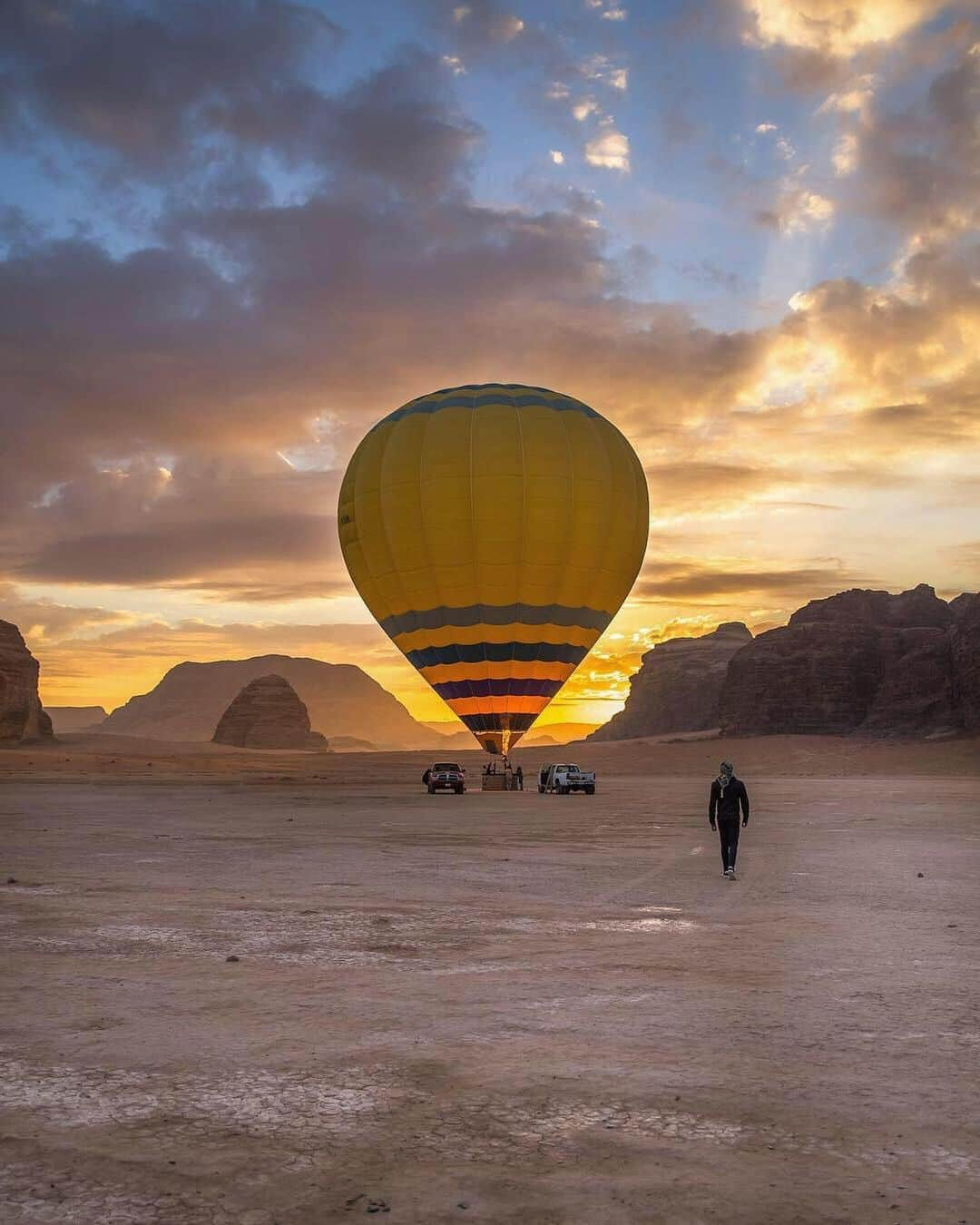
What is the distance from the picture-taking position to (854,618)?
154m

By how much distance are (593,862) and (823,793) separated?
3224 cm

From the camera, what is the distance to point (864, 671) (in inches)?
5512

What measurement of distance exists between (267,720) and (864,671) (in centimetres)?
9609

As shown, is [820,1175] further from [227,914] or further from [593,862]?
[593,862]

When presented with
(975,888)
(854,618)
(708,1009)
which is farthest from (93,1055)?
(854,618)

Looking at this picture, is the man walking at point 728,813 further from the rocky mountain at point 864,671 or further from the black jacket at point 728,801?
the rocky mountain at point 864,671

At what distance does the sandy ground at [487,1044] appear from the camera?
5.18 meters

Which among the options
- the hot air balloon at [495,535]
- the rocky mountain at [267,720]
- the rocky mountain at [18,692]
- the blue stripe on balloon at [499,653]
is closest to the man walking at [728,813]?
the hot air balloon at [495,535]

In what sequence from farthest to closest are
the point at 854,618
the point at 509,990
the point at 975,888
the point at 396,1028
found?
the point at 854,618 < the point at 975,888 < the point at 509,990 < the point at 396,1028

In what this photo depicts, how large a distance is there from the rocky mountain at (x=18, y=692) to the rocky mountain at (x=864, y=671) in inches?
3314

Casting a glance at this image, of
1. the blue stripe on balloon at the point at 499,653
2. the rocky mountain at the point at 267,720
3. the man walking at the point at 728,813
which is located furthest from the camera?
the rocky mountain at the point at 267,720

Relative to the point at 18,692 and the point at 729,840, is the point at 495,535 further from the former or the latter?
the point at 18,692

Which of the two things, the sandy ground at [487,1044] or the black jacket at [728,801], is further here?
the black jacket at [728,801]

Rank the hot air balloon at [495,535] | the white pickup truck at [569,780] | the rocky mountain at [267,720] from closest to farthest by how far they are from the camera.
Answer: the hot air balloon at [495,535] → the white pickup truck at [569,780] → the rocky mountain at [267,720]
